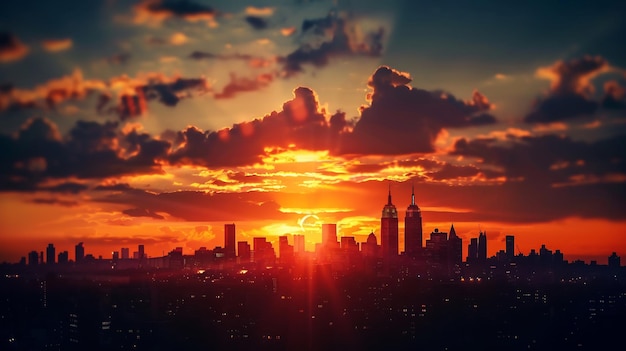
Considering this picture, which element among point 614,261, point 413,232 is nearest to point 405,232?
point 413,232

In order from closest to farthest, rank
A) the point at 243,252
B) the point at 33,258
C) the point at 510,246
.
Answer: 1. the point at 33,258
2. the point at 243,252
3. the point at 510,246

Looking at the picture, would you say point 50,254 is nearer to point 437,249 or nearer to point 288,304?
point 288,304

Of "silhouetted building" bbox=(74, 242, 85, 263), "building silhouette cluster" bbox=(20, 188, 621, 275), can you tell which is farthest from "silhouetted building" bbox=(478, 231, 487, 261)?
"silhouetted building" bbox=(74, 242, 85, 263)

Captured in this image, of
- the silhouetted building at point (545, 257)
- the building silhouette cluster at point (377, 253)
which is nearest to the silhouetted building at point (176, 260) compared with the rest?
the building silhouette cluster at point (377, 253)

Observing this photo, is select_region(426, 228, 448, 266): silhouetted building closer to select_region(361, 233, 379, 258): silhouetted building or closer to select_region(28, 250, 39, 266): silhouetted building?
select_region(361, 233, 379, 258): silhouetted building

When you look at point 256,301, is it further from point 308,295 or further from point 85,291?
point 85,291
